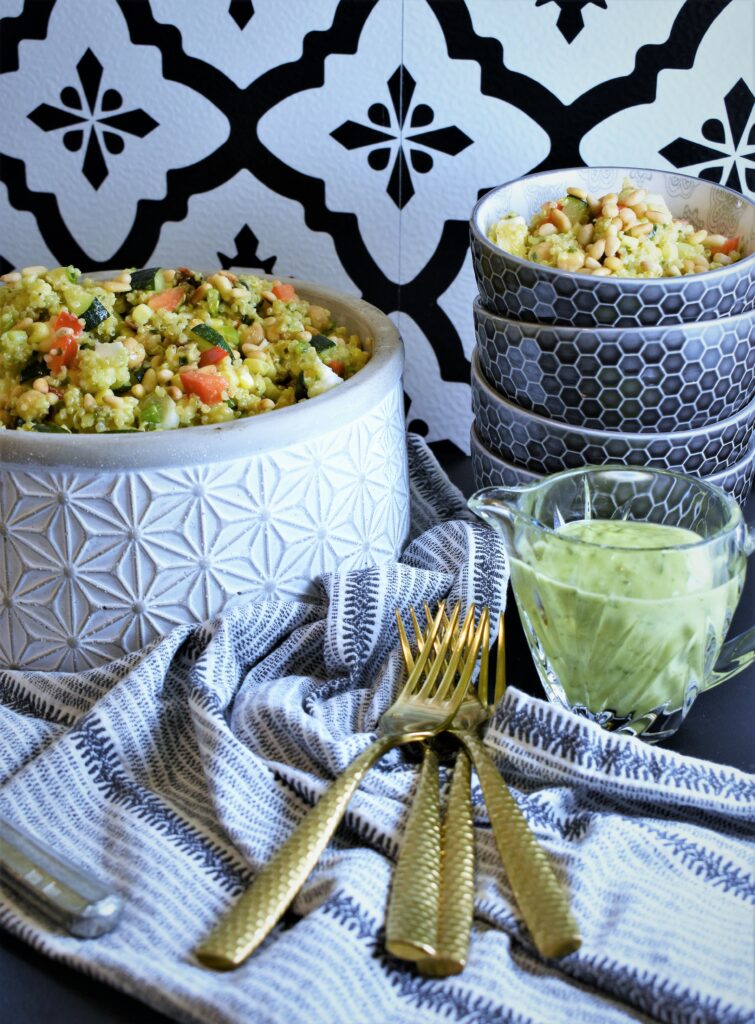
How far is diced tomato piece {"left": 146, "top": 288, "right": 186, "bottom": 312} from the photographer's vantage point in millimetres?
1013

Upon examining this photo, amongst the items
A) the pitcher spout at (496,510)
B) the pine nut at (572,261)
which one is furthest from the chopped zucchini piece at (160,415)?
the pine nut at (572,261)

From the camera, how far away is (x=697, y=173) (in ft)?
3.87

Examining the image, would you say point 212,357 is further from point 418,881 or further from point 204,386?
point 418,881

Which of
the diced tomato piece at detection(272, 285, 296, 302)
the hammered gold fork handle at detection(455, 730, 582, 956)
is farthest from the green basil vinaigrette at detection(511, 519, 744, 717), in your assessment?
the diced tomato piece at detection(272, 285, 296, 302)

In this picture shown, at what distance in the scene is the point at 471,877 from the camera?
702 millimetres

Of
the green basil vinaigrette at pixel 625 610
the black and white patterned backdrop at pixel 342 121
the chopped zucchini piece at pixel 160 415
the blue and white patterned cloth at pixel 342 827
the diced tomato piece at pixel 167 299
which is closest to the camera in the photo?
the blue and white patterned cloth at pixel 342 827

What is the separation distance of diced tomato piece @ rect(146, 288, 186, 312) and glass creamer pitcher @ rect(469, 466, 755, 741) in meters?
0.32

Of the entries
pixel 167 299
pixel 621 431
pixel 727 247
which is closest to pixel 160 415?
pixel 167 299

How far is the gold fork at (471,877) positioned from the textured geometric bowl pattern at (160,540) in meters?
0.21

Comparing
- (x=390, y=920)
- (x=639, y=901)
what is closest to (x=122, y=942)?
(x=390, y=920)

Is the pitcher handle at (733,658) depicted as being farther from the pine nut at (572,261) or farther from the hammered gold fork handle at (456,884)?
the pine nut at (572,261)

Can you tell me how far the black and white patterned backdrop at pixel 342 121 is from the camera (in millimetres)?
1145

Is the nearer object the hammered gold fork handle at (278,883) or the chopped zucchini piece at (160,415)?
the hammered gold fork handle at (278,883)

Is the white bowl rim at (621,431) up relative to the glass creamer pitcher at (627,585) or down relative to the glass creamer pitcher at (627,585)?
up
